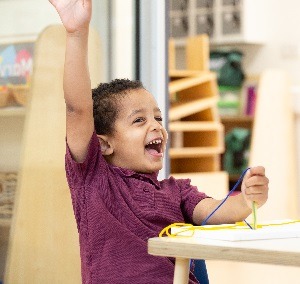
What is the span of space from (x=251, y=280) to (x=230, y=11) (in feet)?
9.51

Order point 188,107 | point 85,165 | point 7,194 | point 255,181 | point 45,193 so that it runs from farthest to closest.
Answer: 1. point 188,107
2. point 45,193
3. point 7,194
4. point 85,165
5. point 255,181

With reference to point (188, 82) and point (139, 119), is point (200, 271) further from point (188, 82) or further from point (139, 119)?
point (188, 82)

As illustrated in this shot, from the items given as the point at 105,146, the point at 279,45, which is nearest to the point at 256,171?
the point at 105,146

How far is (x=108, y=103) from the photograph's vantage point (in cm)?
154

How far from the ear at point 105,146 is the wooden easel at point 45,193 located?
0.49 meters

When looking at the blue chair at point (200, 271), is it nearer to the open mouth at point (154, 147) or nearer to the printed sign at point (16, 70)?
the open mouth at point (154, 147)

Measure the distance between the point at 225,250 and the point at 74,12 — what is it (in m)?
0.50

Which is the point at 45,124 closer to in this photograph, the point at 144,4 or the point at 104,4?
the point at 104,4

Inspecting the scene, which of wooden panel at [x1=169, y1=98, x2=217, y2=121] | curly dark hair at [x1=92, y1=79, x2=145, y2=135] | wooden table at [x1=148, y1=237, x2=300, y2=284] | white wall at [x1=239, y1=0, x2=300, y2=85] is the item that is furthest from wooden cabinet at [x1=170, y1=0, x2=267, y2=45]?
wooden table at [x1=148, y1=237, x2=300, y2=284]

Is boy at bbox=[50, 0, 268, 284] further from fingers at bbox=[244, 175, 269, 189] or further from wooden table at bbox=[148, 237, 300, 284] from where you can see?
wooden table at bbox=[148, 237, 300, 284]

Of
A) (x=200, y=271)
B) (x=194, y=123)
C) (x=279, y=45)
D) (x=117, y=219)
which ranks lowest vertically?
(x=200, y=271)

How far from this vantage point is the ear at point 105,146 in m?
1.53

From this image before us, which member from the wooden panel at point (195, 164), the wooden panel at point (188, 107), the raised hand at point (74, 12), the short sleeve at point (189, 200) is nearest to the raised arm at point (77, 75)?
the raised hand at point (74, 12)

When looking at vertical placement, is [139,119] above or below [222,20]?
below
